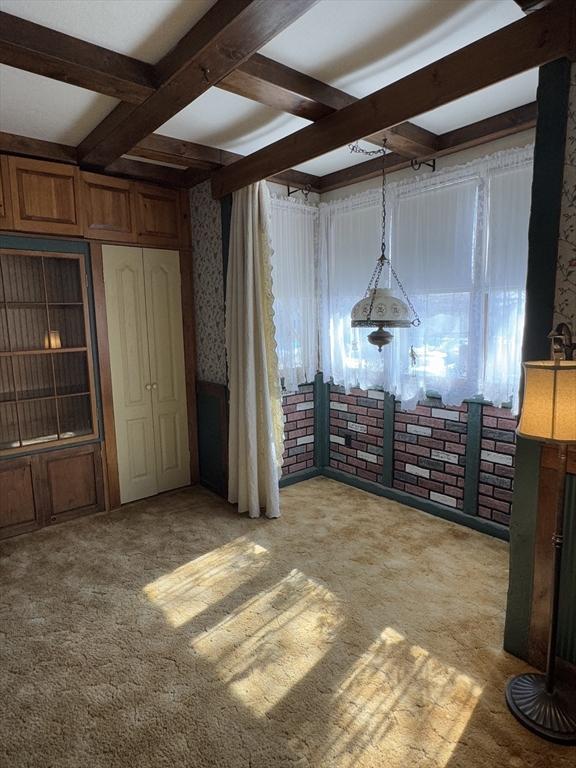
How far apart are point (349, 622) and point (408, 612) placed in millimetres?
321

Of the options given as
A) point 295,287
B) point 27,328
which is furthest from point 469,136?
point 27,328

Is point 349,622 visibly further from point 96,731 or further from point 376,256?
point 376,256

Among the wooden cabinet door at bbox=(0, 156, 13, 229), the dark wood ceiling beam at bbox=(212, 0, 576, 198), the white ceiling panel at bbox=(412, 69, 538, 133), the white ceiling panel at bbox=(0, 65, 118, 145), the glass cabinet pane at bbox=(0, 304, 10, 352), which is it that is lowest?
the glass cabinet pane at bbox=(0, 304, 10, 352)

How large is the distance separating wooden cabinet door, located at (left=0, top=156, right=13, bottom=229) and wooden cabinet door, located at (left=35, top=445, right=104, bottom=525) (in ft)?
5.35

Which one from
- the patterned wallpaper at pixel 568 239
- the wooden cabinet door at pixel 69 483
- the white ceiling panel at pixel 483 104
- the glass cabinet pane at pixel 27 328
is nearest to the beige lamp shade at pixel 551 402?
the patterned wallpaper at pixel 568 239

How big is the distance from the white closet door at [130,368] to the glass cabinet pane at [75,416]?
21cm

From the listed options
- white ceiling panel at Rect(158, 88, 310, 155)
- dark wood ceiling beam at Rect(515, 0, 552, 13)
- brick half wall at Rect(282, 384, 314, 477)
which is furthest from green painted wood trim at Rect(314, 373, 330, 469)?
dark wood ceiling beam at Rect(515, 0, 552, 13)

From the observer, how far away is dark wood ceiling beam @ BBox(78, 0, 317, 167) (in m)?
1.67

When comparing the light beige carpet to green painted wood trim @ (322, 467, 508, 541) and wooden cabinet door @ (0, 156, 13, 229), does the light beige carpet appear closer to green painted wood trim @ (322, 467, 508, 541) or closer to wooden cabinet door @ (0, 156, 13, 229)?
green painted wood trim @ (322, 467, 508, 541)

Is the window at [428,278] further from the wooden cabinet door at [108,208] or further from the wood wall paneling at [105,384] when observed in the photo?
the wood wall paneling at [105,384]

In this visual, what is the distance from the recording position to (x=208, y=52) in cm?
191

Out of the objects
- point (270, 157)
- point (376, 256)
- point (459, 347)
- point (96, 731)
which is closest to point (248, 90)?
point (270, 157)

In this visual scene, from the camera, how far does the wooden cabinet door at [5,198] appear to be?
3033mm

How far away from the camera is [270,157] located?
3039mm
